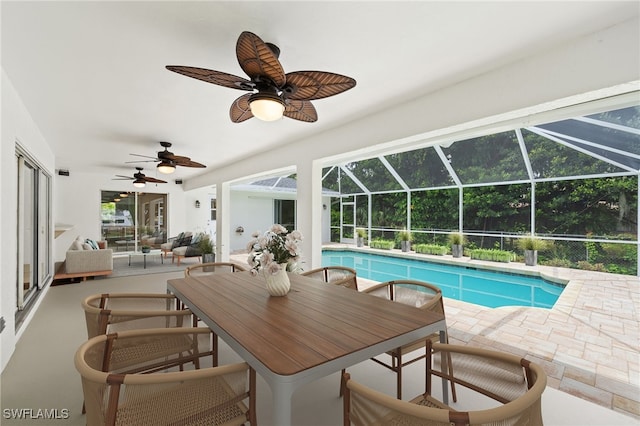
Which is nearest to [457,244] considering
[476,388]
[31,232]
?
[476,388]

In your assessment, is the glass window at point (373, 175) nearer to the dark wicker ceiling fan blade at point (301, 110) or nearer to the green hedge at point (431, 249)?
the green hedge at point (431, 249)

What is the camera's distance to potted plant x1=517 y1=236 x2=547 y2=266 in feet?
24.3

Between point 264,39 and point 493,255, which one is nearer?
point 264,39

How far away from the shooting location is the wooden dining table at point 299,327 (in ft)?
3.98

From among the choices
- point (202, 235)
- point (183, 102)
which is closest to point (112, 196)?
point (202, 235)

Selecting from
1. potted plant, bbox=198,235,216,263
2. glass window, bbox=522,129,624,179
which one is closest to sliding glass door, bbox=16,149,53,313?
potted plant, bbox=198,235,216,263

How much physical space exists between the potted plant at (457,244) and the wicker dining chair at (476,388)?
25.3 ft

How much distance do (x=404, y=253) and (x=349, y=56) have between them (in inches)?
323

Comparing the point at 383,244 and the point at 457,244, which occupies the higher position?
the point at 457,244

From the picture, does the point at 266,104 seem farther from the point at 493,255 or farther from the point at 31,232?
the point at 493,255

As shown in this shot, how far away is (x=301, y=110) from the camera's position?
2508 millimetres

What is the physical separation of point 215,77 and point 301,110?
2.66ft

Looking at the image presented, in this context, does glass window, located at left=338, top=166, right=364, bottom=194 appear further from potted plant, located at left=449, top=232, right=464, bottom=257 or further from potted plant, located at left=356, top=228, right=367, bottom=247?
potted plant, located at left=449, top=232, right=464, bottom=257

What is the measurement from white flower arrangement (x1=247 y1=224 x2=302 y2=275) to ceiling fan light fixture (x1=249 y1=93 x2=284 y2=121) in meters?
0.80
